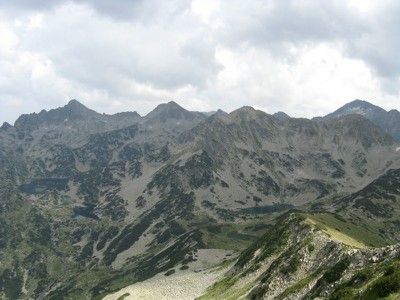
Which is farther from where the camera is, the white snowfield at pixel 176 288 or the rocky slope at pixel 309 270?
the white snowfield at pixel 176 288

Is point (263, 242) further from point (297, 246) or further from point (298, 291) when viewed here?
point (298, 291)

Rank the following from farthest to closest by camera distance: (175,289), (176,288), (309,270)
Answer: (176,288) → (175,289) → (309,270)

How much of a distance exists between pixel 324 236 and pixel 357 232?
110 m

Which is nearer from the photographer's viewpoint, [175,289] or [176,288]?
[175,289]

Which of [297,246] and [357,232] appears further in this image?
[357,232]

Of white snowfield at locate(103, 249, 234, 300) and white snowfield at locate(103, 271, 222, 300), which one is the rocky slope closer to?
white snowfield at locate(103, 249, 234, 300)

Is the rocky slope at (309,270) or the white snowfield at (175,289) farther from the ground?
the rocky slope at (309,270)

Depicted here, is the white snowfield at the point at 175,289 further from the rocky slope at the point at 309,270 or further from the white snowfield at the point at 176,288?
the rocky slope at the point at 309,270

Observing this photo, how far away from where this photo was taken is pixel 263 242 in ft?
422

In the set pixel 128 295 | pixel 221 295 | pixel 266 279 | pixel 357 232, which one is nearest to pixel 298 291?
pixel 266 279

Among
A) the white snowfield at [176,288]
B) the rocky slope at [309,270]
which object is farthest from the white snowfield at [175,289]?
the rocky slope at [309,270]

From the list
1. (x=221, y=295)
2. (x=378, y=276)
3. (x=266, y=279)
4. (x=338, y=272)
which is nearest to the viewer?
(x=378, y=276)

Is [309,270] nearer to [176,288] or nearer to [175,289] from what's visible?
[175,289]

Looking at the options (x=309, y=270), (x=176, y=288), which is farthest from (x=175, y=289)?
(x=309, y=270)
